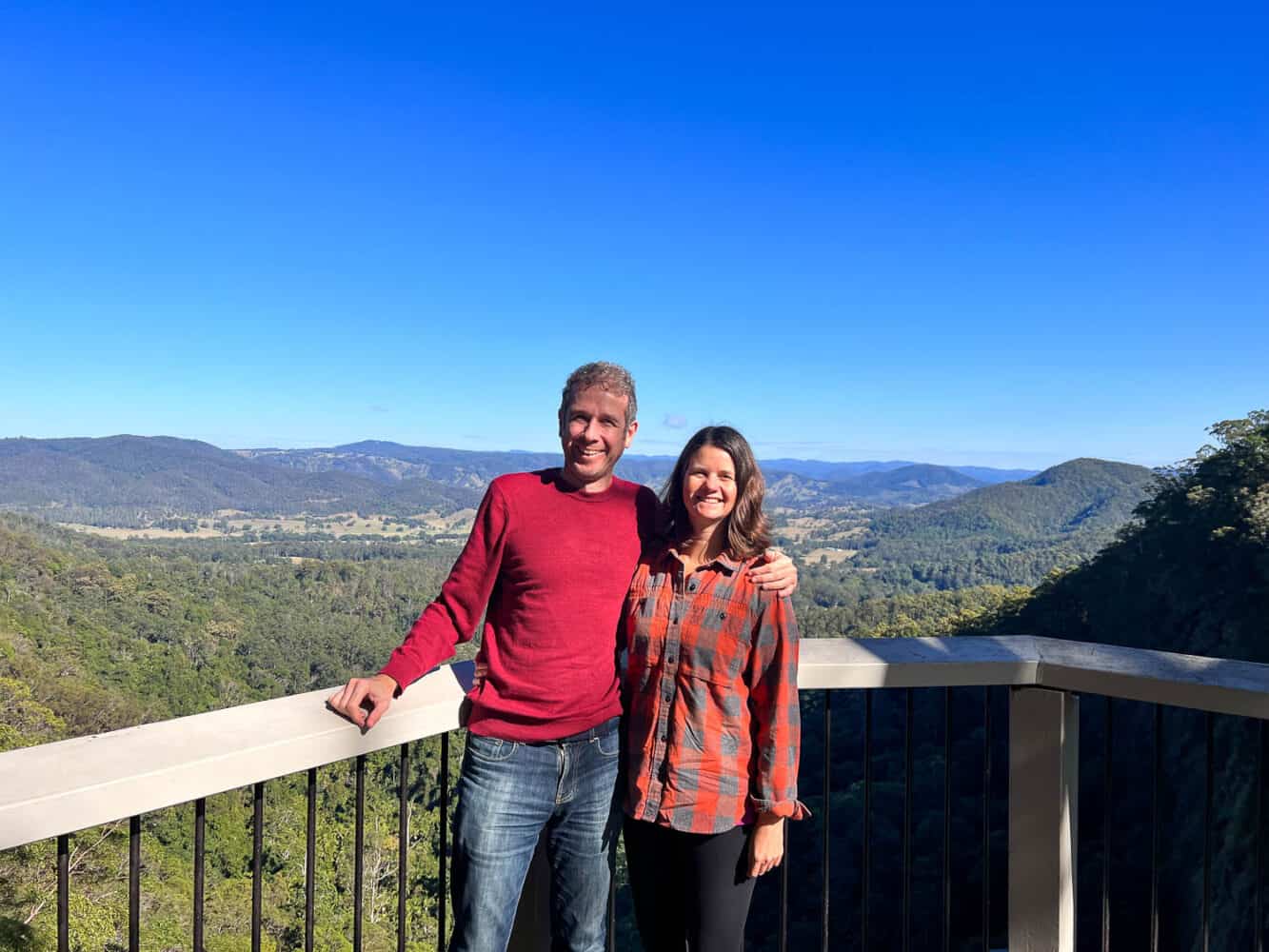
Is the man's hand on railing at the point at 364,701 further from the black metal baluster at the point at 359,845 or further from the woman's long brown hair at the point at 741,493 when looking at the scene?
the woman's long brown hair at the point at 741,493

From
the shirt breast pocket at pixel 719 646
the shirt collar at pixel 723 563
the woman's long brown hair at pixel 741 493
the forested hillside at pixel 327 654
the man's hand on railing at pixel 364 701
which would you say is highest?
the woman's long brown hair at pixel 741 493

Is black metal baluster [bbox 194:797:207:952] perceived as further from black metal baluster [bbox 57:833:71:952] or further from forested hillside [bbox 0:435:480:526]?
forested hillside [bbox 0:435:480:526]

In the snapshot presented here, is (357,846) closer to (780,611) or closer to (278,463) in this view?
(780,611)

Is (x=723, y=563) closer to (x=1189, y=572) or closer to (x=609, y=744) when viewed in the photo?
(x=609, y=744)

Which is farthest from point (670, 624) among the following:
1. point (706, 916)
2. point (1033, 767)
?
point (1033, 767)

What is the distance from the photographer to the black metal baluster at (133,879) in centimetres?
120

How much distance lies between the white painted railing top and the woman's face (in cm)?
44

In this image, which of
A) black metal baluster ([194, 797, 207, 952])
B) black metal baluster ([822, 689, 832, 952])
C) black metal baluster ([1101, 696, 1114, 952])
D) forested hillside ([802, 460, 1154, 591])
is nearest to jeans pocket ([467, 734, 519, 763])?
black metal baluster ([194, 797, 207, 952])

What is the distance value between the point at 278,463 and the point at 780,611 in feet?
643

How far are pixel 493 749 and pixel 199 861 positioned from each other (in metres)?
0.47

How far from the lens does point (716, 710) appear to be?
1.47 metres

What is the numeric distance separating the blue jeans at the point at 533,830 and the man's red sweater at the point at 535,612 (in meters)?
0.05

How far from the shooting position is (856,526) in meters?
132

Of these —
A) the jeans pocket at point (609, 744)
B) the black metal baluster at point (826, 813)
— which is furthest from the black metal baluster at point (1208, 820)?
the jeans pocket at point (609, 744)
